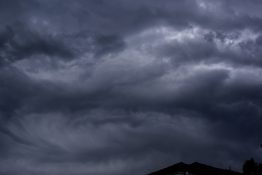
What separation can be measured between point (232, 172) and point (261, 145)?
6687mm

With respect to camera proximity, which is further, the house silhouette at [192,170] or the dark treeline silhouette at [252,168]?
the dark treeline silhouette at [252,168]

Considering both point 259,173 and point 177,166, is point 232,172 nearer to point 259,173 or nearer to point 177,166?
point 259,173

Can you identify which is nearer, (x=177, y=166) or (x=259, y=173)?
(x=177, y=166)

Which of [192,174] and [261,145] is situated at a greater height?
[261,145]

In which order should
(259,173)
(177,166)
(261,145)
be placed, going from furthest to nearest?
(261,145), (259,173), (177,166)

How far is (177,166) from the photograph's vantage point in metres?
41.8

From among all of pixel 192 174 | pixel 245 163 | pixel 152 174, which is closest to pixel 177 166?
pixel 192 174

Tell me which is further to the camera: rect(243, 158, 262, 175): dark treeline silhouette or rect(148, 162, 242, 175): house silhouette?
rect(243, 158, 262, 175): dark treeline silhouette

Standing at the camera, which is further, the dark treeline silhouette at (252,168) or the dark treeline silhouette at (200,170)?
the dark treeline silhouette at (252,168)

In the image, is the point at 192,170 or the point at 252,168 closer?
the point at 192,170

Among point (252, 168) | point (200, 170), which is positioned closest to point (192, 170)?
point (200, 170)

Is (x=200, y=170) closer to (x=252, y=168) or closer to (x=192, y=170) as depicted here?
(x=192, y=170)

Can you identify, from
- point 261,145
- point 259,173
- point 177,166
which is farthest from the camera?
point 261,145

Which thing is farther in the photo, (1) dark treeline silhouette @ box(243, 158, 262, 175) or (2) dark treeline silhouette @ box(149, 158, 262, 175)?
(1) dark treeline silhouette @ box(243, 158, 262, 175)
